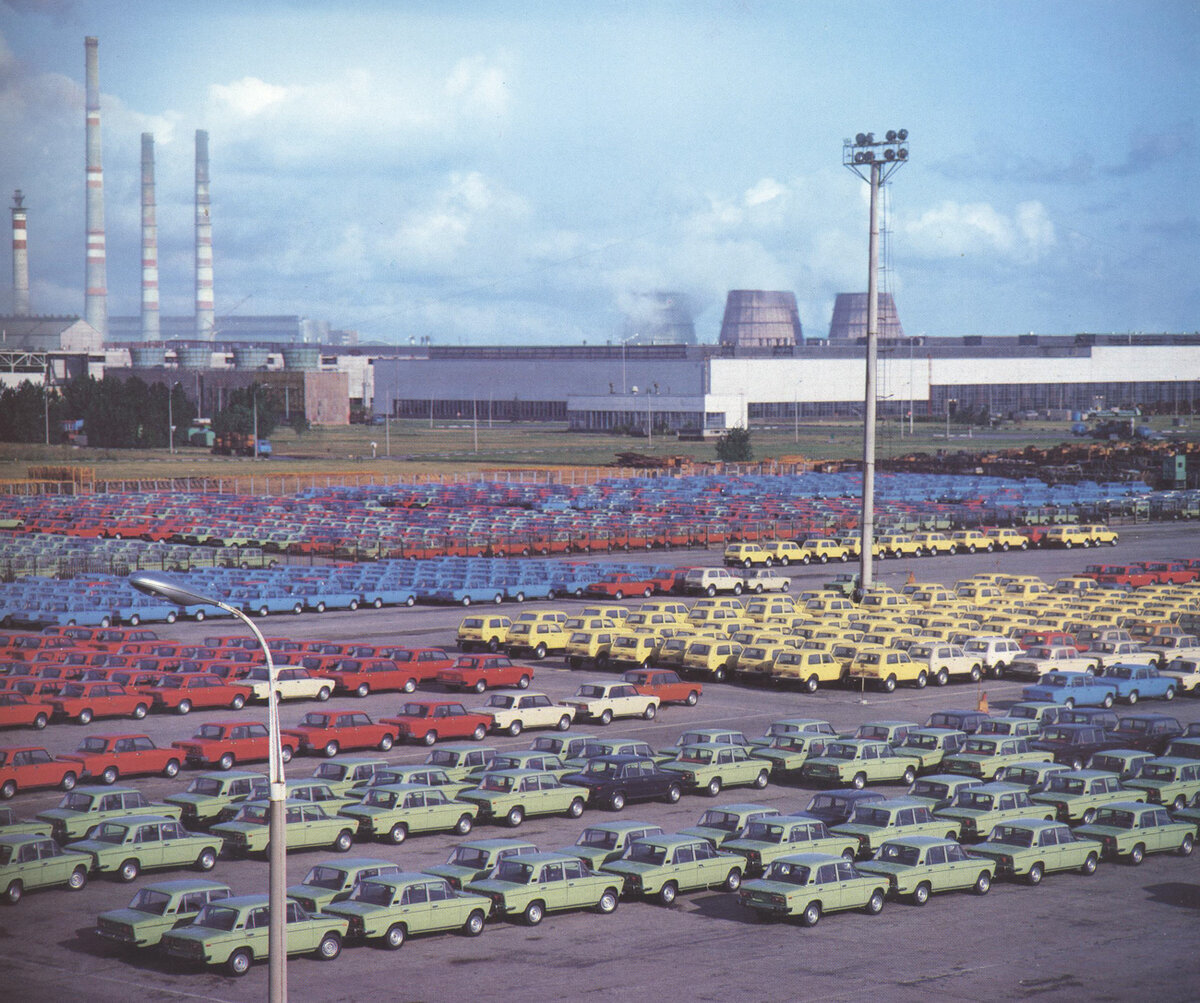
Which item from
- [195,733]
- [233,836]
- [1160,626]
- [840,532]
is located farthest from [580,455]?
[233,836]

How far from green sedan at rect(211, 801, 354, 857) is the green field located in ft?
317

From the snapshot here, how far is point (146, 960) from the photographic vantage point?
81.5 feet

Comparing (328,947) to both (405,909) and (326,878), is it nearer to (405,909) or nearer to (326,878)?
(405,909)

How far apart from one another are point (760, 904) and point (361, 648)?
24.7 metres

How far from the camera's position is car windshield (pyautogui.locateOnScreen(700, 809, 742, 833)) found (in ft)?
102

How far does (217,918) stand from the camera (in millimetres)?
24469

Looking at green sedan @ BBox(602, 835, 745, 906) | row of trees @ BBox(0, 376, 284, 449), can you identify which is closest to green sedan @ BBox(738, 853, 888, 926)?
green sedan @ BBox(602, 835, 745, 906)

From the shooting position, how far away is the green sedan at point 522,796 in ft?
108

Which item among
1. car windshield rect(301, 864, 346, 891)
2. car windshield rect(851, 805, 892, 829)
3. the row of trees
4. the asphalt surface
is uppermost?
the row of trees

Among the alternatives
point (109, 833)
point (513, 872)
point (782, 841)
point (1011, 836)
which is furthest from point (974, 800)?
point (109, 833)

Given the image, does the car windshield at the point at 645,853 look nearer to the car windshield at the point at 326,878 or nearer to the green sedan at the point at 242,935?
the car windshield at the point at 326,878

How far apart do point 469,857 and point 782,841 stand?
5.74 metres

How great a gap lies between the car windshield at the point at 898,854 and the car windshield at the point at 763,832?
1801mm

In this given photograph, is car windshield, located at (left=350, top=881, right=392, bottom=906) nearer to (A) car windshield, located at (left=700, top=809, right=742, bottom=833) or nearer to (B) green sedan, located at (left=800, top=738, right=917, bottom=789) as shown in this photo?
(A) car windshield, located at (left=700, top=809, right=742, bottom=833)
